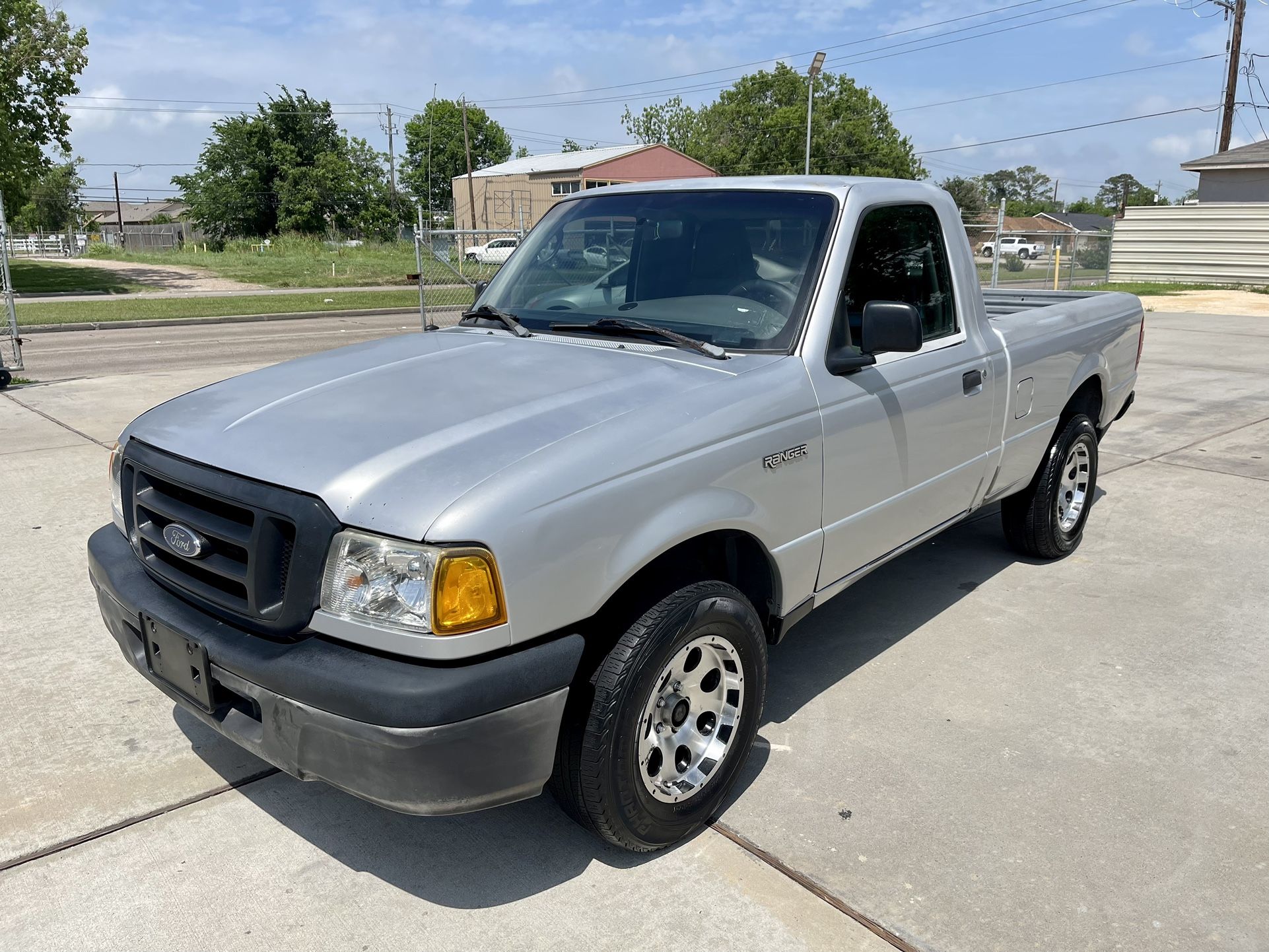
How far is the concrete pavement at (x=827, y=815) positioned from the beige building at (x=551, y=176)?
5118 cm

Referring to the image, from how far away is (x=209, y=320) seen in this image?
68.2ft

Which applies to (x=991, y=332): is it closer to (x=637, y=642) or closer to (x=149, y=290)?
(x=637, y=642)

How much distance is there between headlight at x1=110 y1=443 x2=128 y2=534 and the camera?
320 cm

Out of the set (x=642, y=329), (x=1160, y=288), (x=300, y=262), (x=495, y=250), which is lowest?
(x=1160, y=288)

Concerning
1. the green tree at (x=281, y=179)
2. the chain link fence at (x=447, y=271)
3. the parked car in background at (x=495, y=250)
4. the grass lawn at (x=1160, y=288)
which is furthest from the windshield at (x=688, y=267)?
the green tree at (x=281, y=179)

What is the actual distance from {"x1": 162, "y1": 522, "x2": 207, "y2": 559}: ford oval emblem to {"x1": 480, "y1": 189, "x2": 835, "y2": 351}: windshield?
1579 millimetres

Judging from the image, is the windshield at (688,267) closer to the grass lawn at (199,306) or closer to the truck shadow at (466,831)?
the truck shadow at (466,831)

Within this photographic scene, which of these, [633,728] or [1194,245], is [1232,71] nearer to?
[1194,245]

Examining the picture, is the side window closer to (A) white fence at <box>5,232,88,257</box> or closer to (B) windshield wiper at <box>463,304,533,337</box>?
(B) windshield wiper at <box>463,304,533,337</box>

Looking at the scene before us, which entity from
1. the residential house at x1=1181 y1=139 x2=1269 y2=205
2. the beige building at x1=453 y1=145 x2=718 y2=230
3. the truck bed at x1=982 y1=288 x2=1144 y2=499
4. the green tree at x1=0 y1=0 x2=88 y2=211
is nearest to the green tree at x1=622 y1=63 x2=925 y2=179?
the beige building at x1=453 y1=145 x2=718 y2=230

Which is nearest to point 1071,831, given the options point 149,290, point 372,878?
point 372,878

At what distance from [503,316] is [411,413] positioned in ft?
3.77

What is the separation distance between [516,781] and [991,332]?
3.01 m

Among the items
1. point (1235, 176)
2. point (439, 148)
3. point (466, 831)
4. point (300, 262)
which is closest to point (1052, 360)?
point (466, 831)
